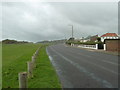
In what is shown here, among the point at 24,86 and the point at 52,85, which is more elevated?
the point at 24,86

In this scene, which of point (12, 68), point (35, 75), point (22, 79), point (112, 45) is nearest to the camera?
point (22, 79)

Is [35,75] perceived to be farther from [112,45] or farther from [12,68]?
[112,45]

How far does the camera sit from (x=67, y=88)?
5383mm

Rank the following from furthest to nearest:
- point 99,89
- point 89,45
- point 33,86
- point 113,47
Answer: point 89,45, point 113,47, point 33,86, point 99,89

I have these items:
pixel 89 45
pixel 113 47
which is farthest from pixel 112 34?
pixel 113 47

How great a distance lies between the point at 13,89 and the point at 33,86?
810 millimetres

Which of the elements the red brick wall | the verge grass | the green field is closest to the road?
the green field

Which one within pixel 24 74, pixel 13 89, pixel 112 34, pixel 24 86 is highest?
pixel 112 34

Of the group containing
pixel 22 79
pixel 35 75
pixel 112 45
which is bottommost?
pixel 35 75

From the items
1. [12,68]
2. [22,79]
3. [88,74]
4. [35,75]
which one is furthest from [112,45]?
[22,79]

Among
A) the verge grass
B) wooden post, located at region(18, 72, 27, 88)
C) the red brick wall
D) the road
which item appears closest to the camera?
wooden post, located at region(18, 72, 27, 88)

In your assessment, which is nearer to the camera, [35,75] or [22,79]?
[22,79]

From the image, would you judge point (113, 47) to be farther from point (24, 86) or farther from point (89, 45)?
point (24, 86)

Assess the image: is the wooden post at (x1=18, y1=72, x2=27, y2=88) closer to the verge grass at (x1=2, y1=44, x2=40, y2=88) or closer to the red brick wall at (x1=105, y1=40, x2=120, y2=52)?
the verge grass at (x1=2, y1=44, x2=40, y2=88)
